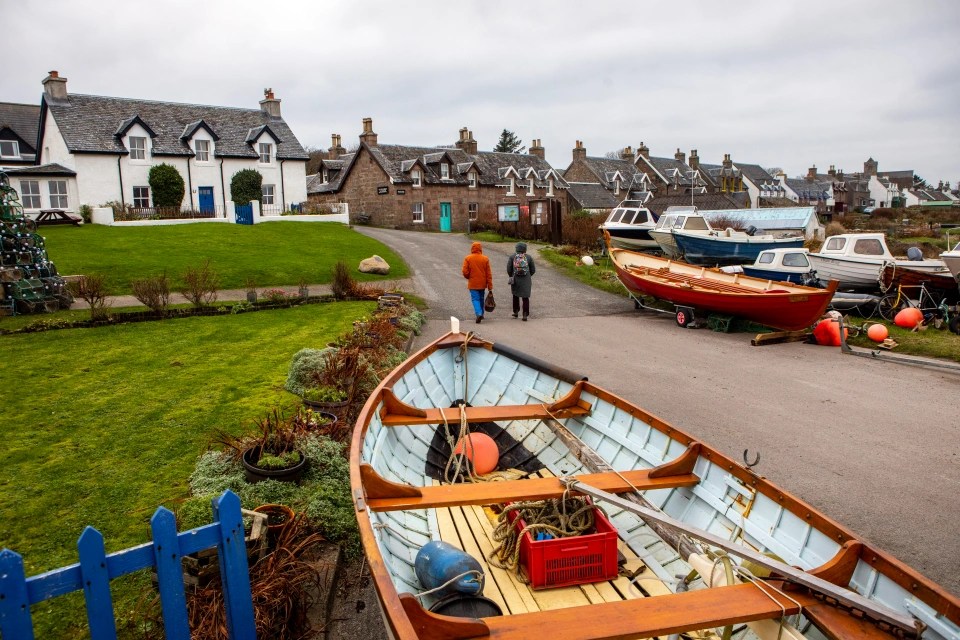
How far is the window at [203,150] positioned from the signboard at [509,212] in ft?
57.7

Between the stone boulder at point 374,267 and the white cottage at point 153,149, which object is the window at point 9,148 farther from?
the stone boulder at point 374,267

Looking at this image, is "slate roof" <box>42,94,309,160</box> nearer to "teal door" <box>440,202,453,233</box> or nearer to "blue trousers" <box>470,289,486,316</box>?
"teal door" <box>440,202,453,233</box>

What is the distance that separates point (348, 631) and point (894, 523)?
16.3 ft

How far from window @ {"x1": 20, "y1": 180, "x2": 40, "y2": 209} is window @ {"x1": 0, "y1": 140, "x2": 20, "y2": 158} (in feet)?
36.2

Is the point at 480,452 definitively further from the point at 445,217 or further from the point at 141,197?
the point at 445,217

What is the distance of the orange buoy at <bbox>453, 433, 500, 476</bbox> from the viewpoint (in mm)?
5965

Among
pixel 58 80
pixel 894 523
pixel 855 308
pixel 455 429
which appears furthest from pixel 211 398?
pixel 58 80

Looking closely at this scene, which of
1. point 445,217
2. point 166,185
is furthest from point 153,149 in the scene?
point 445,217

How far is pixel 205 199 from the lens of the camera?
1426 inches

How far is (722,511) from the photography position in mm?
4277

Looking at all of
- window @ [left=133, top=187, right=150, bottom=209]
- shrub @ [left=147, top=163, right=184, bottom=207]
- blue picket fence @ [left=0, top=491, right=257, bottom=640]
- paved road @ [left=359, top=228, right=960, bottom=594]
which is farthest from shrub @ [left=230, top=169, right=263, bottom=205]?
blue picket fence @ [left=0, top=491, right=257, bottom=640]

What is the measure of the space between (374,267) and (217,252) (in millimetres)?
6414

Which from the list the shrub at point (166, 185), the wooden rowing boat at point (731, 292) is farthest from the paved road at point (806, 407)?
the shrub at point (166, 185)

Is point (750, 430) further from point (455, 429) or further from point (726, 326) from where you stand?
point (726, 326)
